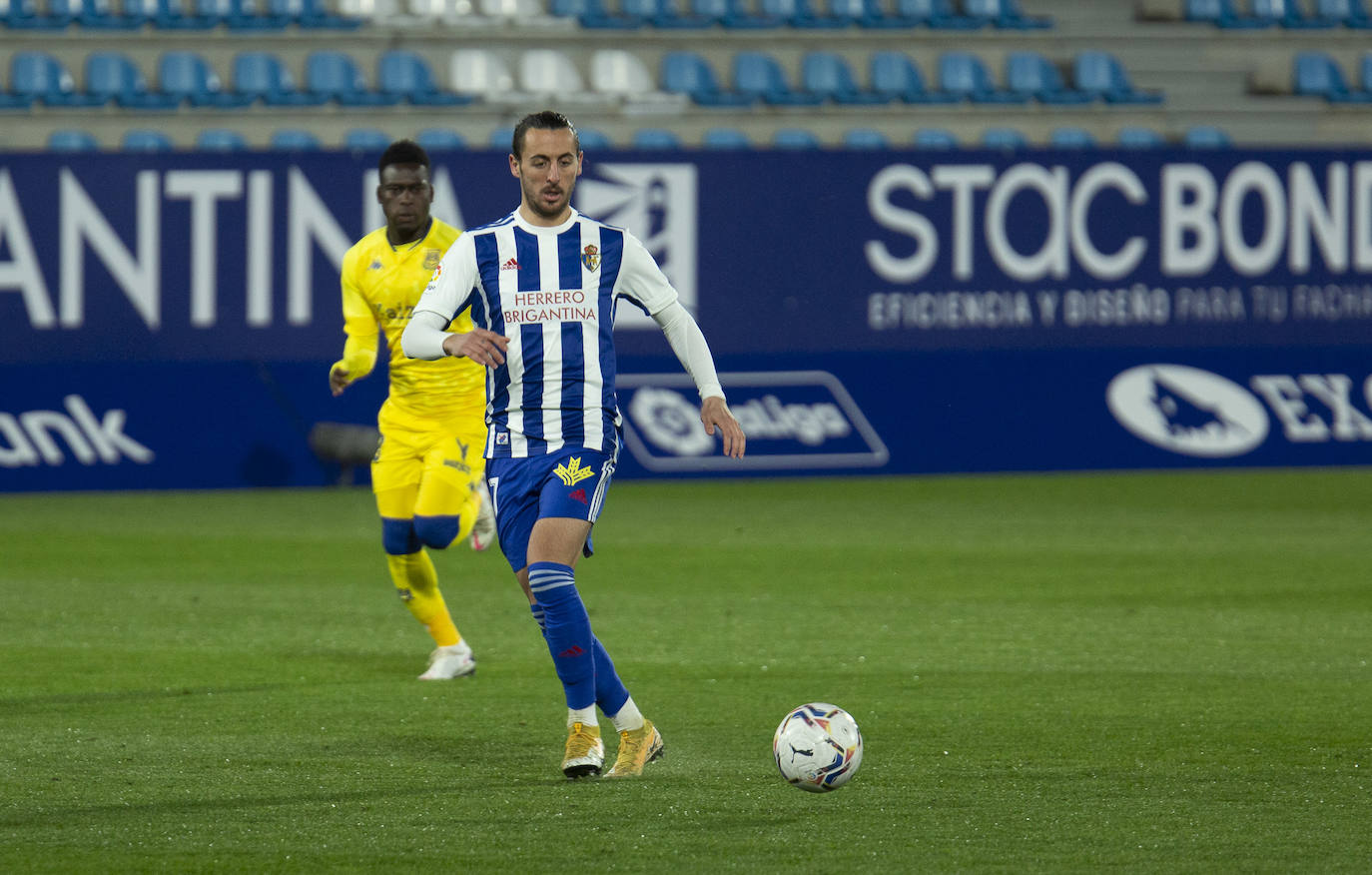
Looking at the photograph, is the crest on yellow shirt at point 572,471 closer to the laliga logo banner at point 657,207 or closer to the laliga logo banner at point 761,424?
the laliga logo banner at point 761,424

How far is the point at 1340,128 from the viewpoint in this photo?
2091 cm

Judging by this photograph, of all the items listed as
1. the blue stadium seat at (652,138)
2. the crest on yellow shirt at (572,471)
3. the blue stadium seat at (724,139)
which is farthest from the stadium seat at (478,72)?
the crest on yellow shirt at (572,471)

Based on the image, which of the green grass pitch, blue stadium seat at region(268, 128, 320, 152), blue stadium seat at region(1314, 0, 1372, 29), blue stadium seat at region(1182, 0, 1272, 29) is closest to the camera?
the green grass pitch

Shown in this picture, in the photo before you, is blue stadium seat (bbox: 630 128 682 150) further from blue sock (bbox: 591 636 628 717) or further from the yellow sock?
blue sock (bbox: 591 636 628 717)

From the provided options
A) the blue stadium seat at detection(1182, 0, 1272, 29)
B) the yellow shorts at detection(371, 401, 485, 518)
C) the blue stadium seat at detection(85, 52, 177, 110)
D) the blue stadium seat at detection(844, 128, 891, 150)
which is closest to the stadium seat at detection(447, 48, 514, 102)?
the blue stadium seat at detection(85, 52, 177, 110)

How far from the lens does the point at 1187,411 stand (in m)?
16.6

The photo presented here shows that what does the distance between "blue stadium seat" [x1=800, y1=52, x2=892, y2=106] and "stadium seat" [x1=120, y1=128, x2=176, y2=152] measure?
663 cm

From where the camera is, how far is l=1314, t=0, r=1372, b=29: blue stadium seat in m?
22.6

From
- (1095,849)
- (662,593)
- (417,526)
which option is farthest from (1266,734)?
(662,593)

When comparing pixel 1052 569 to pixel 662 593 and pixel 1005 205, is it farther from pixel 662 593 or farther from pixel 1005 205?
pixel 1005 205

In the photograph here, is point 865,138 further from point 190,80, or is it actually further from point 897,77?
point 190,80

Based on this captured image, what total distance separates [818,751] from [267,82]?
15026 mm

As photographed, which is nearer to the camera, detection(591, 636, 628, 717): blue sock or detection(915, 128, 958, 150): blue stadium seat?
detection(591, 636, 628, 717): blue sock

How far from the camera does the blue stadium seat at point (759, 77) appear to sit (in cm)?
2011
